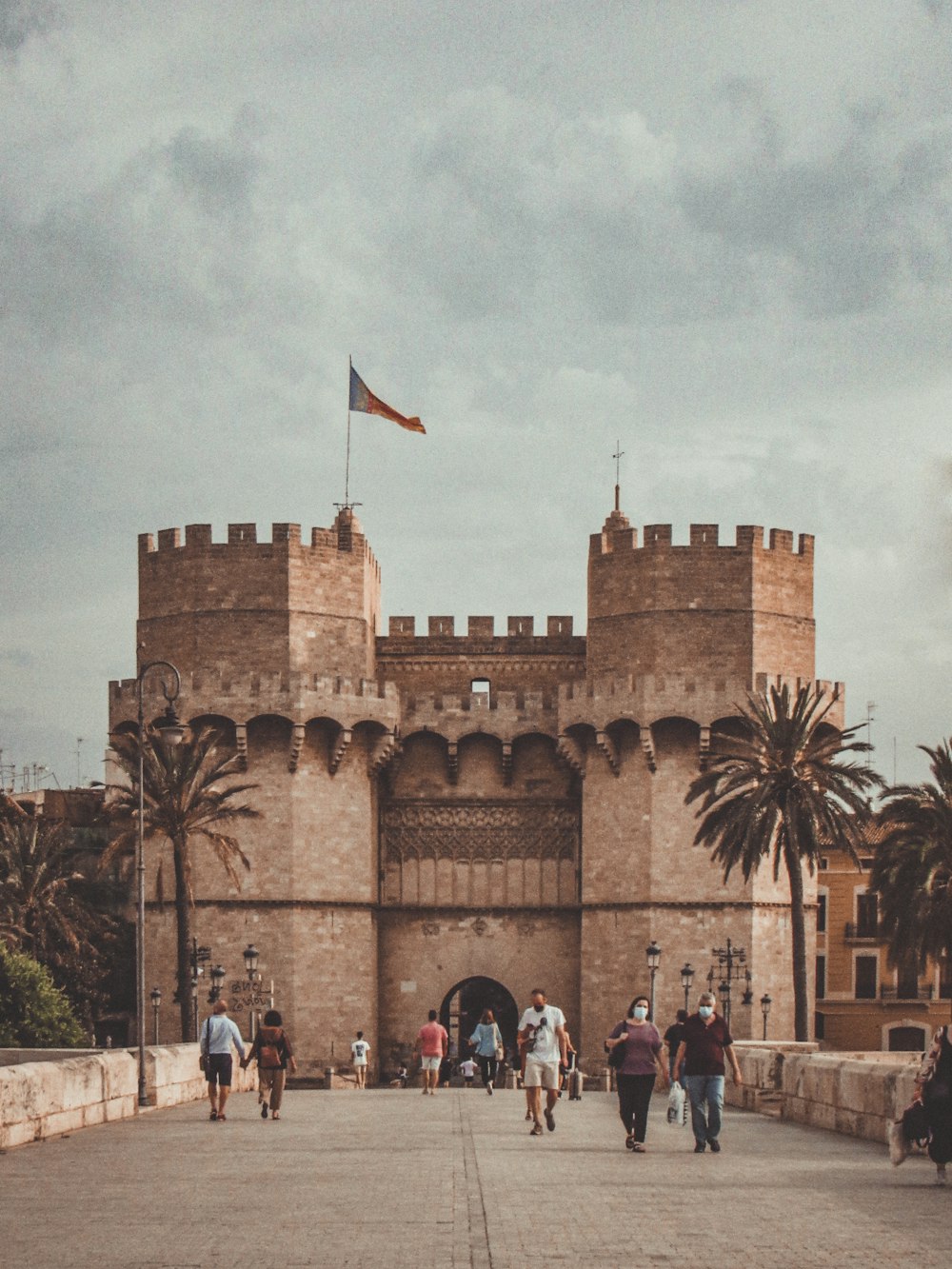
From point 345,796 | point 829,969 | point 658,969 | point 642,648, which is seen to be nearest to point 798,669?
point 642,648

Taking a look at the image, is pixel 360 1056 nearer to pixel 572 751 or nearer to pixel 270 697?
pixel 270 697

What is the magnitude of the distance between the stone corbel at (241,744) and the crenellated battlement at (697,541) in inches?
353

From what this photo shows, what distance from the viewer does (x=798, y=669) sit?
48.7 metres

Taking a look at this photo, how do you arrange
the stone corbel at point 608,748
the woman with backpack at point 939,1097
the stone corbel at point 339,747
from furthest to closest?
1. the stone corbel at point 339,747
2. the stone corbel at point 608,748
3. the woman with backpack at point 939,1097

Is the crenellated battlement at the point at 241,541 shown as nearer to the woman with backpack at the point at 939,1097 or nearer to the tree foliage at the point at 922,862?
the tree foliage at the point at 922,862

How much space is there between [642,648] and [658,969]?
712cm

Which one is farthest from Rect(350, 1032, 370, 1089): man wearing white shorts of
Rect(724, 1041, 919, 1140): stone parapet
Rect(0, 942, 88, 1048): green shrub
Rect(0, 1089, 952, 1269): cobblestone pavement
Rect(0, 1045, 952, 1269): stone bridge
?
Rect(0, 1089, 952, 1269): cobblestone pavement

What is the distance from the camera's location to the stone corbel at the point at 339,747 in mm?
47938

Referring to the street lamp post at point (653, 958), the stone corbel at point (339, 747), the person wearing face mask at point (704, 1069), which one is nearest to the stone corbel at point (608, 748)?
the street lamp post at point (653, 958)

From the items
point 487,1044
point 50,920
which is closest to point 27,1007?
point 50,920

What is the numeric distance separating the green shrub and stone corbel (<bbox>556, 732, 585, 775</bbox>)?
513 inches

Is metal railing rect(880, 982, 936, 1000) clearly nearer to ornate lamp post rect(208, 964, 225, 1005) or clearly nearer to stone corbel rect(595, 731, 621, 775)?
stone corbel rect(595, 731, 621, 775)

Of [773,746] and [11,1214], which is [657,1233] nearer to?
[11,1214]

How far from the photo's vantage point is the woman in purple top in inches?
700
